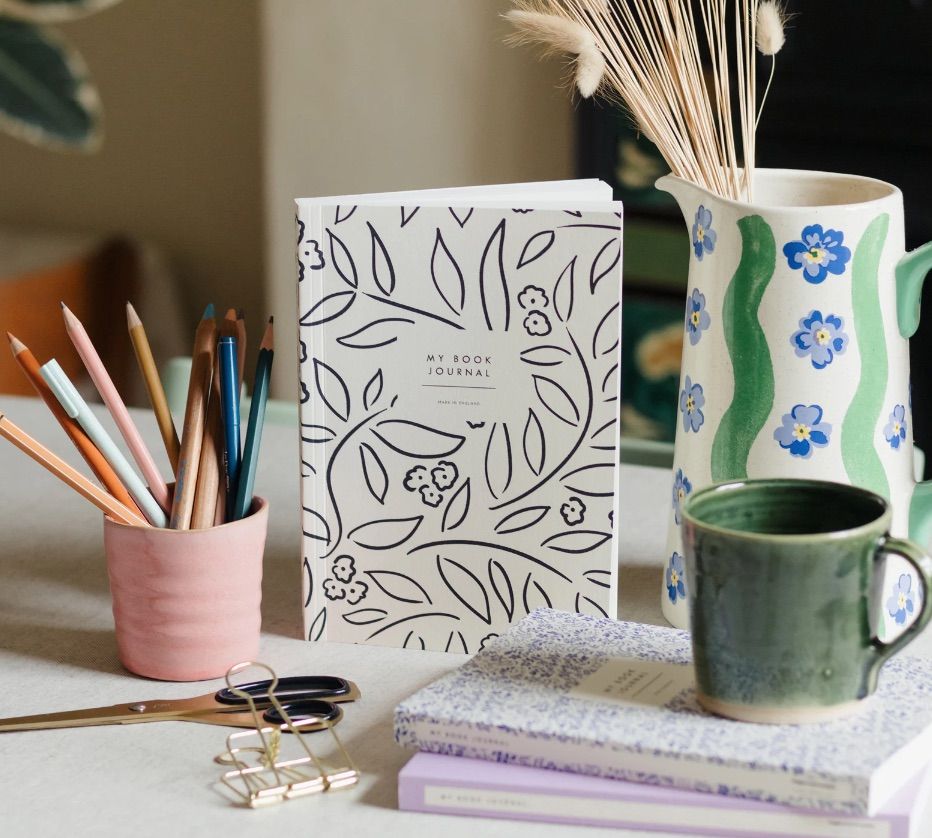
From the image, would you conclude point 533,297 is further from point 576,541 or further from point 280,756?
point 280,756

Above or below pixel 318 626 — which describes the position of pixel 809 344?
above

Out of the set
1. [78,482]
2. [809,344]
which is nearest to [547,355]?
[809,344]

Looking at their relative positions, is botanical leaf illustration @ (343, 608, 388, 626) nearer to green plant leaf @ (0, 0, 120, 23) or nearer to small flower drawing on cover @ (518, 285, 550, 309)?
small flower drawing on cover @ (518, 285, 550, 309)

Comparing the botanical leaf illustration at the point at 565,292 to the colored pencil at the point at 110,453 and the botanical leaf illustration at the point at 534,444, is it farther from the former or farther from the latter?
the colored pencil at the point at 110,453

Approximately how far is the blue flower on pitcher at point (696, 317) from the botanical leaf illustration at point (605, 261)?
6cm

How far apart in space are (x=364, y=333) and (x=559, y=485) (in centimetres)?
11

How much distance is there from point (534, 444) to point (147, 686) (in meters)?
0.21

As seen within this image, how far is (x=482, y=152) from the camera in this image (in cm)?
215

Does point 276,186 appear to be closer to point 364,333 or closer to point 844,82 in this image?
point 844,82

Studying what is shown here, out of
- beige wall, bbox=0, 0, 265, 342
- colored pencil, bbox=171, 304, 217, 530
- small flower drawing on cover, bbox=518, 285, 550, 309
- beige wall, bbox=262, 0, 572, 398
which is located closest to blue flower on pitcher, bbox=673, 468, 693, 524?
small flower drawing on cover, bbox=518, 285, 550, 309

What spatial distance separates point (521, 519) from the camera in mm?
590

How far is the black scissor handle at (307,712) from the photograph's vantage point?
1.74ft

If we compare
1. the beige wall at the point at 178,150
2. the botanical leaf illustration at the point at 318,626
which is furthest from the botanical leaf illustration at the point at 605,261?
the beige wall at the point at 178,150

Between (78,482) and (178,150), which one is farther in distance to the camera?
(178,150)
